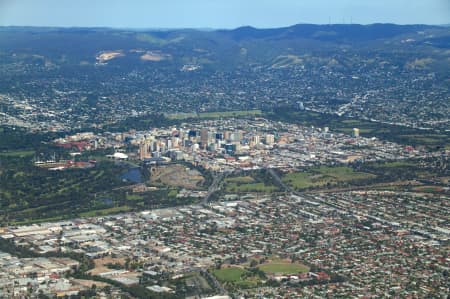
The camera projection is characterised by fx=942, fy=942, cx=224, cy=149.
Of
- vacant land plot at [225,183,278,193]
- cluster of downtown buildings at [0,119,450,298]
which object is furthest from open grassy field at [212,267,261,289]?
vacant land plot at [225,183,278,193]

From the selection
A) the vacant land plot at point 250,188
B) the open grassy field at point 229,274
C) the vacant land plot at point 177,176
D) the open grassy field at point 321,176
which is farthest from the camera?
the open grassy field at point 321,176

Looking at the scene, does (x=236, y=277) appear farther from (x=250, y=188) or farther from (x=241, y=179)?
(x=241, y=179)

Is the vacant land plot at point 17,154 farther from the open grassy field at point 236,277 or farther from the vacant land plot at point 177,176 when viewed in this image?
the open grassy field at point 236,277

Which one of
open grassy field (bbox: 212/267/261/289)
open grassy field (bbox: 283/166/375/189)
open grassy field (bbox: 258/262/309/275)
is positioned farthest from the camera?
open grassy field (bbox: 283/166/375/189)

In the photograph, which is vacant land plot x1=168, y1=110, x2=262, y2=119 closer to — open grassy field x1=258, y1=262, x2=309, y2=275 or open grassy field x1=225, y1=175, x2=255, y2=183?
open grassy field x1=225, y1=175, x2=255, y2=183

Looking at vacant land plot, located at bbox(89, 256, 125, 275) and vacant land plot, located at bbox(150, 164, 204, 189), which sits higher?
vacant land plot, located at bbox(89, 256, 125, 275)

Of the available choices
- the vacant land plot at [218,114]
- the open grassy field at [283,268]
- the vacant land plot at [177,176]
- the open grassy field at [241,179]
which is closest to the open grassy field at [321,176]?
the open grassy field at [241,179]

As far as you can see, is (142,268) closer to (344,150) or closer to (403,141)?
(344,150)

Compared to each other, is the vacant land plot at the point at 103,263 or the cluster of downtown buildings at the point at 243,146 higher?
the vacant land plot at the point at 103,263
